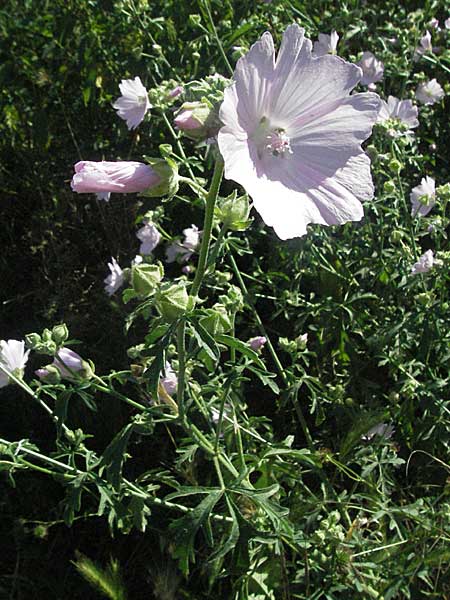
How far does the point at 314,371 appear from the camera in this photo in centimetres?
294

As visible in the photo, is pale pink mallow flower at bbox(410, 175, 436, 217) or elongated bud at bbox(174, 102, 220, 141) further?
pale pink mallow flower at bbox(410, 175, 436, 217)

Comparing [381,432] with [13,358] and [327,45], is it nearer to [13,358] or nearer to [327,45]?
[13,358]

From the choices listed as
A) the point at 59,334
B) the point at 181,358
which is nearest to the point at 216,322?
the point at 181,358

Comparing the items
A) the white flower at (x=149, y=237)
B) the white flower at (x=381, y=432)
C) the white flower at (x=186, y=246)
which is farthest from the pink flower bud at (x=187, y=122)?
the white flower at (x=381, y=432)

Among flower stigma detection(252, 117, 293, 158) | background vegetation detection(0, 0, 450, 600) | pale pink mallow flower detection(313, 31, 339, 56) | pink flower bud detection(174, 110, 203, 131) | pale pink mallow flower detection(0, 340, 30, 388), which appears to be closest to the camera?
pink flower bud detection(174, 110, 203, 131)

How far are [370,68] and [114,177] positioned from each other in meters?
1.97

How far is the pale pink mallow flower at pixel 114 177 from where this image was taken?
1404 millimetres

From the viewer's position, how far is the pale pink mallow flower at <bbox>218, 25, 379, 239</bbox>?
54.4 inches

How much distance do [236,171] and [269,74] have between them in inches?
8.6

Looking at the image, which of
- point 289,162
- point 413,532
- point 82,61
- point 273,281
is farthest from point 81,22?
point 413,532

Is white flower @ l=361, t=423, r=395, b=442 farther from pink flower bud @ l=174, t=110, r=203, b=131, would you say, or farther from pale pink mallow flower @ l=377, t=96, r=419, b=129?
pink flower bud @ l=174, t=110, r=203, b=131

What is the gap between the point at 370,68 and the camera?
304cm

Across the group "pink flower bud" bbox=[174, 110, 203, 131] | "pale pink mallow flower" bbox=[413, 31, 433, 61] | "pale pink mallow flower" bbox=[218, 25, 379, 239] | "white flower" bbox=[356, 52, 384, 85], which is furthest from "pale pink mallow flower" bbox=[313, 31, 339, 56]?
"pink flower bud" bbox=[174, 110, 203, 131]

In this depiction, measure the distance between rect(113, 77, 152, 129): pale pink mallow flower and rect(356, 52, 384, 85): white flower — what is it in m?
0.95
